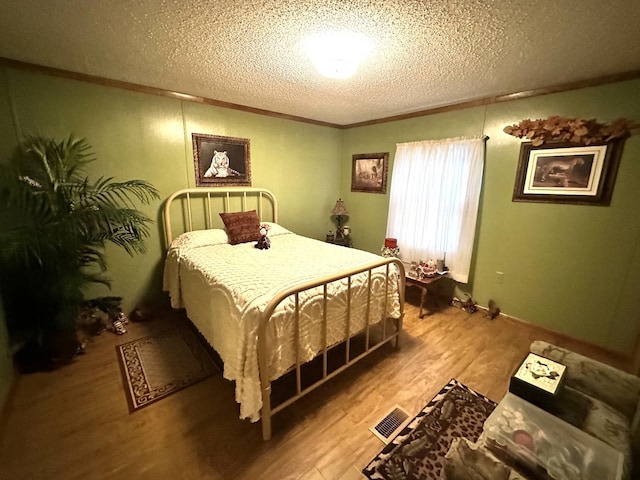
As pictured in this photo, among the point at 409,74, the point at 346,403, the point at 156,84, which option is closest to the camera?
the point at 346,403

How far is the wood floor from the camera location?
139 cm

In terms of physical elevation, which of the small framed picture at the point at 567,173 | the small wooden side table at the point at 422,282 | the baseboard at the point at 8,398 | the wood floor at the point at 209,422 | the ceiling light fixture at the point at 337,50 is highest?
the ceiling light fixture at the point at 337,50

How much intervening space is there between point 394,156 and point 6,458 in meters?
4.22

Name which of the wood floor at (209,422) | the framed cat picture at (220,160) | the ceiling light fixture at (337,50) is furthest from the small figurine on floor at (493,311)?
the framed cat picture at (220,160)

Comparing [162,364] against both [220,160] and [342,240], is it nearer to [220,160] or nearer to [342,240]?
[220,160]

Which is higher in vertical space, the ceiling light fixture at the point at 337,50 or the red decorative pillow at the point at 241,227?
the ceiling light fixture at the point at 337,50

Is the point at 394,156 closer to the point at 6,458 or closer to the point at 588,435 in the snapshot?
the point at 588,435

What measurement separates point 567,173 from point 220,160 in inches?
140

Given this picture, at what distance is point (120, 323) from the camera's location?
8.46ft

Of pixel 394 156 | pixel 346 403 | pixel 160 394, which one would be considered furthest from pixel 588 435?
pixel 394 156

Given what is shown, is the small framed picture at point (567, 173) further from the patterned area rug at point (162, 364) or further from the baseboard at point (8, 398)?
the baseboard at point (8, 398)

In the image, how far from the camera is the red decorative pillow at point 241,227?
2.96m

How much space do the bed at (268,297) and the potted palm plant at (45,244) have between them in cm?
75

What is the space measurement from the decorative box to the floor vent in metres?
0.67
